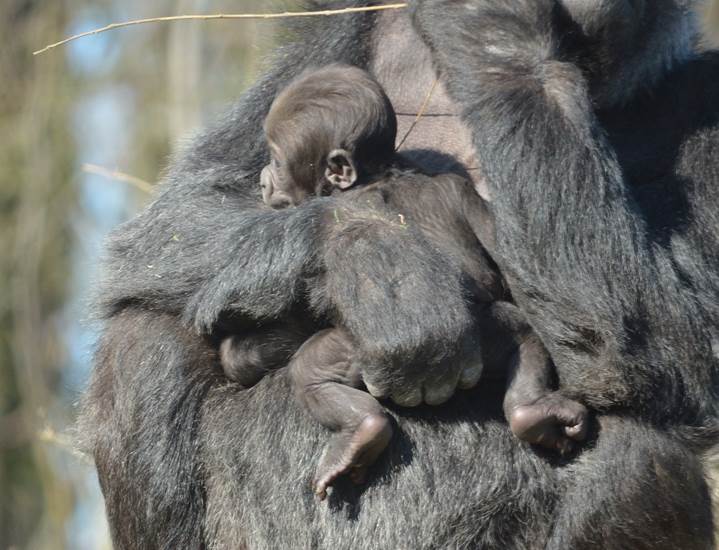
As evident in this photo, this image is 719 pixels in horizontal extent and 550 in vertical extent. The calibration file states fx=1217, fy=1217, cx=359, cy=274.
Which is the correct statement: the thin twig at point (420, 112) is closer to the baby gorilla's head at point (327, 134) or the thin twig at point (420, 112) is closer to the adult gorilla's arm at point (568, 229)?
the baby gorilla's head at point (327, 134)

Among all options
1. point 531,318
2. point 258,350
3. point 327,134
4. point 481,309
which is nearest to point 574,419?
point 531,318

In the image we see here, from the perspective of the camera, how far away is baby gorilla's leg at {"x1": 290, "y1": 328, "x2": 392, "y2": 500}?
3488 mm

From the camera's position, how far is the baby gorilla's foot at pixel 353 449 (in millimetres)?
3469

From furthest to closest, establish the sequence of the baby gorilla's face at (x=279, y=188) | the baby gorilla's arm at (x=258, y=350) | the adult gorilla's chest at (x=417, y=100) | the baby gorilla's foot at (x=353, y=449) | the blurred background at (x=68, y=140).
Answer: the blurred background at (x=68, y=140), the adult gorilla's chest at (x=417, y=100), the baby gorilla's face at (x=279, y=188), the baby gorilla's arm at (x=258, y=350), the baby gorilla's foot at (x=353, y=449)

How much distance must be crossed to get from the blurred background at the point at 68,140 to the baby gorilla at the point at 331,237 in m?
5.90

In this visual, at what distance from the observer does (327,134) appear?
393cm

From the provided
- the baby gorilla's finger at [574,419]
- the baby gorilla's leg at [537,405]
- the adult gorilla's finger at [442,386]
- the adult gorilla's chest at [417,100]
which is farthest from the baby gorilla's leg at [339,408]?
the adult gorilla's chest at [417,100]

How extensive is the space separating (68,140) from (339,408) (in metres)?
8.92

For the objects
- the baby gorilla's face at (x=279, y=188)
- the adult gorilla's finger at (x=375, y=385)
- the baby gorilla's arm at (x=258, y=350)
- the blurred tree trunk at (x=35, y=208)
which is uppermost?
the baby gorilla's face at (x=279, y=188)

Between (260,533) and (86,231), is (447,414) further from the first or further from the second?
(86,231)

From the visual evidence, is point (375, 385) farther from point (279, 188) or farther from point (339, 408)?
point (279, 188)

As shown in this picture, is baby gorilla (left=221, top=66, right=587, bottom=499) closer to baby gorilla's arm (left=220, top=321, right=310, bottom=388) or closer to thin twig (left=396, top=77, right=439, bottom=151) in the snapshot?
baby gorilla's arm (left=220, top=321, right=310, bottom=388)

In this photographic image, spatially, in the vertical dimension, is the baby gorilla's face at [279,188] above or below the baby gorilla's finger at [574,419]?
above

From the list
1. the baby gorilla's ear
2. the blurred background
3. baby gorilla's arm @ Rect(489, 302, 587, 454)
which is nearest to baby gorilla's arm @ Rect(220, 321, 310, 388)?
the baby gorilla's ear
